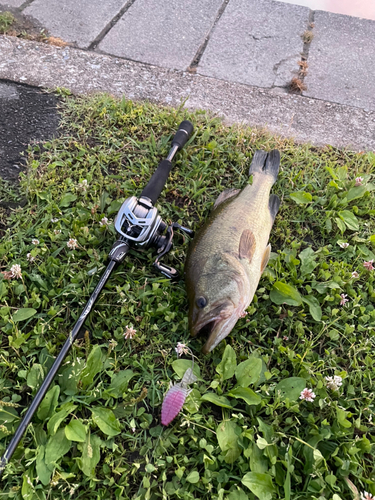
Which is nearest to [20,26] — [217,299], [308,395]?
[217,299]

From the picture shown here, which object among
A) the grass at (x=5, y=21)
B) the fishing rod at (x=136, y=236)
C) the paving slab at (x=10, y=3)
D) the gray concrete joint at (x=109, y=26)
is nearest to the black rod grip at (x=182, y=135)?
the fishing rod at (x=136, y=236)

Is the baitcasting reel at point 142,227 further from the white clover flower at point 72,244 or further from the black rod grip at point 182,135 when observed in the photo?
the black rod grip at point 182,135

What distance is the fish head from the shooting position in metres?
2.30

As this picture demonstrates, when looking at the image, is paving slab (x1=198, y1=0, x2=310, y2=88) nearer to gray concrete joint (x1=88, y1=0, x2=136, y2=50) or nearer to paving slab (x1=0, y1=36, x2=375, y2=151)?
paving slab (x1=0, y1=36, x2=375, y2=151)

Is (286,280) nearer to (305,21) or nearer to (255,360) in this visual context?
(255,360)

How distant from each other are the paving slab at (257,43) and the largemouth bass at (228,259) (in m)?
2.18

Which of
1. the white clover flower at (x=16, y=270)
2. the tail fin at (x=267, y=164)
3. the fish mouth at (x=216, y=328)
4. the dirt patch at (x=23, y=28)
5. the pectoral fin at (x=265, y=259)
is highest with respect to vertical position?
the dirt patch at (x=23, y=28)

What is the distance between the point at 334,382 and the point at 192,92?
3.32 metres

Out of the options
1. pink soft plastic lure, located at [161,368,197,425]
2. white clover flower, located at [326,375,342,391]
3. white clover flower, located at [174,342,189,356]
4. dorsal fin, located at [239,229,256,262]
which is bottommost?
white clover flower, located at [326,375,342,391]

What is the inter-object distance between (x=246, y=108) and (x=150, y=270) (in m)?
2.35

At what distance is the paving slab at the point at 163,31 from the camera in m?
4.52

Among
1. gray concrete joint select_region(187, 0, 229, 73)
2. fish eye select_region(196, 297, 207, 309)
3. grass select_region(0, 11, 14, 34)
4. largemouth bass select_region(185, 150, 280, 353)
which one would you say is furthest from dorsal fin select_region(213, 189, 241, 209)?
grass select_region(0, 11, 14, 34)

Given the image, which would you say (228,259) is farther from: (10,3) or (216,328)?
(10,3)

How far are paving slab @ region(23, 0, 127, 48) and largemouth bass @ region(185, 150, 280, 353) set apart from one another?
3.24 m
